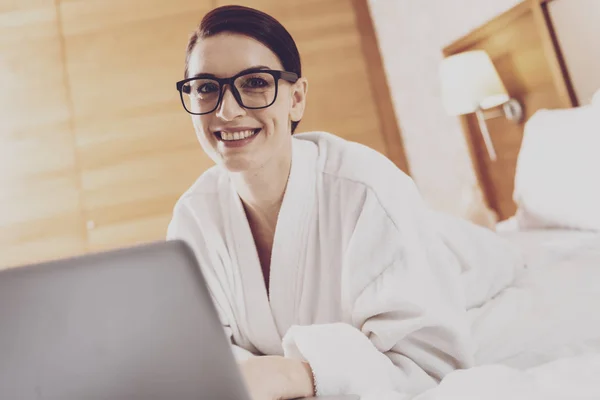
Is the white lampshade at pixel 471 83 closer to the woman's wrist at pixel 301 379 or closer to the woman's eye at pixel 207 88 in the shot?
the woman's eye at pixel 207 88

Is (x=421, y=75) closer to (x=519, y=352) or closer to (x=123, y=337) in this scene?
(x=519, y=352)

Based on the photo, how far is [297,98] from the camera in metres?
1.10

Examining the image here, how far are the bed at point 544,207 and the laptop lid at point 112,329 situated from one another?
0.32 meters

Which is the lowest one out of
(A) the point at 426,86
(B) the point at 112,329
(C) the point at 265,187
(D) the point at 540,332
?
(D) the point at 540,332

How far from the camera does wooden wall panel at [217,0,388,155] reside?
2.91m

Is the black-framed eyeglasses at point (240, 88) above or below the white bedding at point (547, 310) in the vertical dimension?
above

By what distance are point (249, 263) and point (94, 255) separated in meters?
0.69

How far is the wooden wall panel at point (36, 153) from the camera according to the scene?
2807 millimetres

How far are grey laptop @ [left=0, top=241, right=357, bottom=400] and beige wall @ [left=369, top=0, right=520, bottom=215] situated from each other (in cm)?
217

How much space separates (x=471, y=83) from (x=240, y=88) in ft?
4.93

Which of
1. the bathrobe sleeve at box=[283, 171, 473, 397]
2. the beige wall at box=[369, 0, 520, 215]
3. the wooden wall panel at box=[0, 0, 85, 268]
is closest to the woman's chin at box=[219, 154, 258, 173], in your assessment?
the bathrobe sleeve at box=[283, 171, 473, 397]

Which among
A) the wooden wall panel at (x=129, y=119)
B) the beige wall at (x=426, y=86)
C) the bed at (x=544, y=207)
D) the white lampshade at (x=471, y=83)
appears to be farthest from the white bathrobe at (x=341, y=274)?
the wooden wall panel at (x=129, y=119)

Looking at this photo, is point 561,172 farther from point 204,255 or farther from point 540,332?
point 204,255

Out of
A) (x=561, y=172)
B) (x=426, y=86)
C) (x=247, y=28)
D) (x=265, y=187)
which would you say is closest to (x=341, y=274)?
(x=265, y=187)
